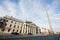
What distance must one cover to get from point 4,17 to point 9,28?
5.63 meters

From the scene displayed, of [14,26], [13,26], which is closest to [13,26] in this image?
[13,26]

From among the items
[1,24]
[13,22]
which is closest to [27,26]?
[13,22]

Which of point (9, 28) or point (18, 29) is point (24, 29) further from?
point (9, 28)

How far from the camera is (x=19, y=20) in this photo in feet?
193

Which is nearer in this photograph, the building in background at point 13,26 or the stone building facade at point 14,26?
the building in background at point 13,26

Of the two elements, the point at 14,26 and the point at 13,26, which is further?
the point at 14,26

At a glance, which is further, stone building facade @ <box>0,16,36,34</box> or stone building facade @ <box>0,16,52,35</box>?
stone building facade @ <box>0,16,36,34</box>

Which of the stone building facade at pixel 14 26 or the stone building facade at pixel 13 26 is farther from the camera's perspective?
the stone building facade at pixel 14 26

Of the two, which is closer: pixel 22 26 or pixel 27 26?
pixel 22 26

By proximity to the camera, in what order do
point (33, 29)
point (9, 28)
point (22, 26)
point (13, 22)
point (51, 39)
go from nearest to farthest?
point (51, 39) < point (9, 28) < point (13, 22) < point (22, 26) < point (33, 29)

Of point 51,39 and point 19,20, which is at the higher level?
point 19,20

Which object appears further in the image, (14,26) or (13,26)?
(14,26)

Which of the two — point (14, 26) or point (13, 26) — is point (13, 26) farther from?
point (14, 26)

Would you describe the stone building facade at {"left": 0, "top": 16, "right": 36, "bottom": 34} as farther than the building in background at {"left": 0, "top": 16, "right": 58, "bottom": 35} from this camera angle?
Yes
